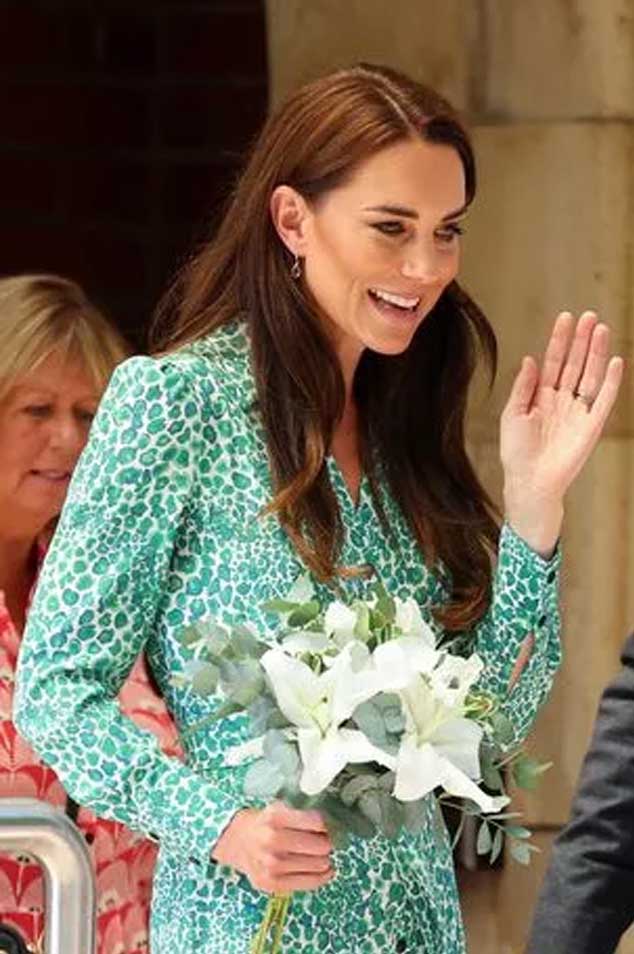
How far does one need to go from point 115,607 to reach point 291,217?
0.52 metres

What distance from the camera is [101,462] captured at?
4129mm

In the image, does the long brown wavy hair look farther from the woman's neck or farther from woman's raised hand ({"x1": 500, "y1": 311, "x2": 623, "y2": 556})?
the woman's neck

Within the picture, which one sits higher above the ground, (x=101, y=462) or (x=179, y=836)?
(x=101, y=462)

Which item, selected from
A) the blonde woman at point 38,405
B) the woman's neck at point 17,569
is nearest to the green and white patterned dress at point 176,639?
the blonde woman at point 38,405

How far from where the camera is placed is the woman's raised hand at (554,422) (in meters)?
4.34

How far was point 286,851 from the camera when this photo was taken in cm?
390

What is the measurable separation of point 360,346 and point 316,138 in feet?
0.79

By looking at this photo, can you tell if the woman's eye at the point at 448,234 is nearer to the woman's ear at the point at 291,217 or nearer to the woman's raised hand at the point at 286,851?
the woman's ear at the point at 291,217

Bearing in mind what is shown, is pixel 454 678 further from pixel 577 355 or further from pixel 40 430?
pixel 40 430

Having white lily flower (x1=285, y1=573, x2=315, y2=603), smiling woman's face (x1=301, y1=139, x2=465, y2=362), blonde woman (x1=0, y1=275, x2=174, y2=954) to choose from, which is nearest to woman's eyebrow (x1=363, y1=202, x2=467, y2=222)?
smiling woman's face (x1=301, y1=139, x2=465, y2=362)

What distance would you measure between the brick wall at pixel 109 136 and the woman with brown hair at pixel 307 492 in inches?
114

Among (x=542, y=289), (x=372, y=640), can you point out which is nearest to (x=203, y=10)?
(x=542, y=289)

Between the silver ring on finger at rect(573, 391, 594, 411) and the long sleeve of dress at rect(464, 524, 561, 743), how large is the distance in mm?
181

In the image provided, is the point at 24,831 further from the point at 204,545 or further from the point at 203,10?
the point at 203,10
